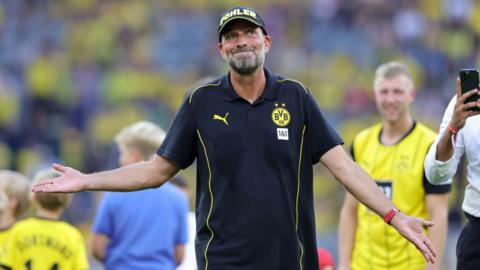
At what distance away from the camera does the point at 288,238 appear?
616 cm

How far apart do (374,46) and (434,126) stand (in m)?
2.39

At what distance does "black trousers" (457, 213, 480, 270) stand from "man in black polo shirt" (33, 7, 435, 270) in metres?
0.61

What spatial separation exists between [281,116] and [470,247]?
136 centimetres

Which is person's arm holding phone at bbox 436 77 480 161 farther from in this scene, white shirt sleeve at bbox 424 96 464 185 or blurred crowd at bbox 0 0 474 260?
blurred crowd at bbox 0 0 474 260

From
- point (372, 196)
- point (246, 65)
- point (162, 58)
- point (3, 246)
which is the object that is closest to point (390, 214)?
point (372, 196)

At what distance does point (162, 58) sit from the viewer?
19.2 metres

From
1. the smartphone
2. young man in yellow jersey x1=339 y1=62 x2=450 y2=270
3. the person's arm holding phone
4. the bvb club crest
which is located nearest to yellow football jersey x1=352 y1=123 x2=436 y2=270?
young man in yellow jersey x1=339 y1=62 x2=450 y2=270

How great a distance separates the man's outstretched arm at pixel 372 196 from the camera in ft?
19.6

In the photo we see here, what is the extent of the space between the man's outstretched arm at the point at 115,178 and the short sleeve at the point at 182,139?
6 centimetres

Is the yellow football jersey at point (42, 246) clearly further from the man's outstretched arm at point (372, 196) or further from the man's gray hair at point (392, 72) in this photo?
the man's gray hair at point (392, 72)

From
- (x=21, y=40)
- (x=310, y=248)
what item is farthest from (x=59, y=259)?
(x=21, y=40)

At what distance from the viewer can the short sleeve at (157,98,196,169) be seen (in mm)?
6336

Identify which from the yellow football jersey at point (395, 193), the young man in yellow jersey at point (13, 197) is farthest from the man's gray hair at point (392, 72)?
the young man in yellow jersey at point (13, 197)

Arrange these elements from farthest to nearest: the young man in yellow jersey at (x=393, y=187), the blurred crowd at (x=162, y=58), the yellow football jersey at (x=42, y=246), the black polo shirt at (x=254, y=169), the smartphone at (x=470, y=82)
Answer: the blurred crowd at (x=162, y=58)
the young man in yellow jersey at (x=393, y=187)
the yellow football jersey at (x=42, y=246)
the black polo shirt at (x=254, y=169)
the smartphone at (x=470, y=82)
